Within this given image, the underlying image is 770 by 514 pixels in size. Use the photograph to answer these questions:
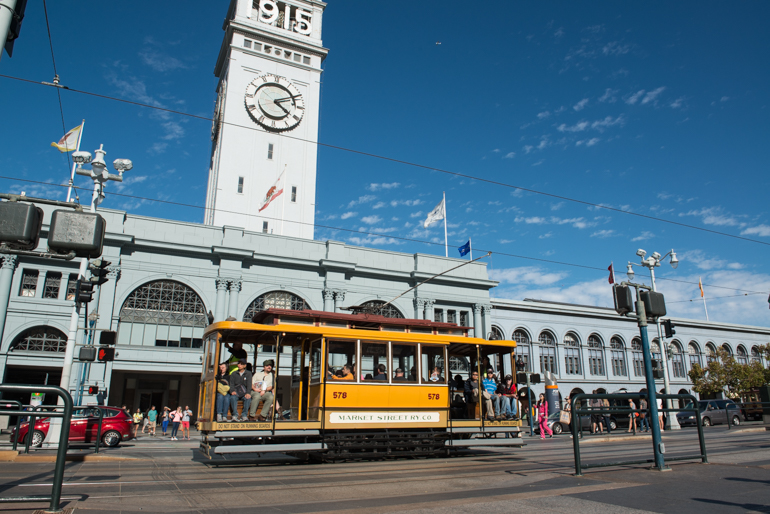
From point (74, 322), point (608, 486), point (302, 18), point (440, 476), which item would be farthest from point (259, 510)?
point (302, 18)

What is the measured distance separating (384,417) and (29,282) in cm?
2713

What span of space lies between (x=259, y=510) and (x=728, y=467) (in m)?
7.71

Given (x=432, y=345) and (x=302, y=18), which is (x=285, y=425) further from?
(x=302, y=18)

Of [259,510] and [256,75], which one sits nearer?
[259,510]

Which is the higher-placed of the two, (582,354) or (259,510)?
(582,354)

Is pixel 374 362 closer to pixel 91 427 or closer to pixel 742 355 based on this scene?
pixel 91 427

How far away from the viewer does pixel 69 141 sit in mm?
24797

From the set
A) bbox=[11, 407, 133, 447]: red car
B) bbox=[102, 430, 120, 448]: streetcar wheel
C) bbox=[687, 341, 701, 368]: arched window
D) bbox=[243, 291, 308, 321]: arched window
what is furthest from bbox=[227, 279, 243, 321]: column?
bbox=[687, 341, 701, 368]: arched window

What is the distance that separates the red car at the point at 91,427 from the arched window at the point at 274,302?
1437 cm

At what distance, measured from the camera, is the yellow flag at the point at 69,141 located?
965 inches

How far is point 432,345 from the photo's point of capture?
13117 millimetres

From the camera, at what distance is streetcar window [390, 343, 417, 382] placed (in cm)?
1277

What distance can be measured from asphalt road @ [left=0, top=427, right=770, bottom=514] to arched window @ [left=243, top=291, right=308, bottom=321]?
76.3 ft

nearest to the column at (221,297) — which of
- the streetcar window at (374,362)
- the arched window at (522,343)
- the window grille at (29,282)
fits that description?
the window grille at (29,282)
